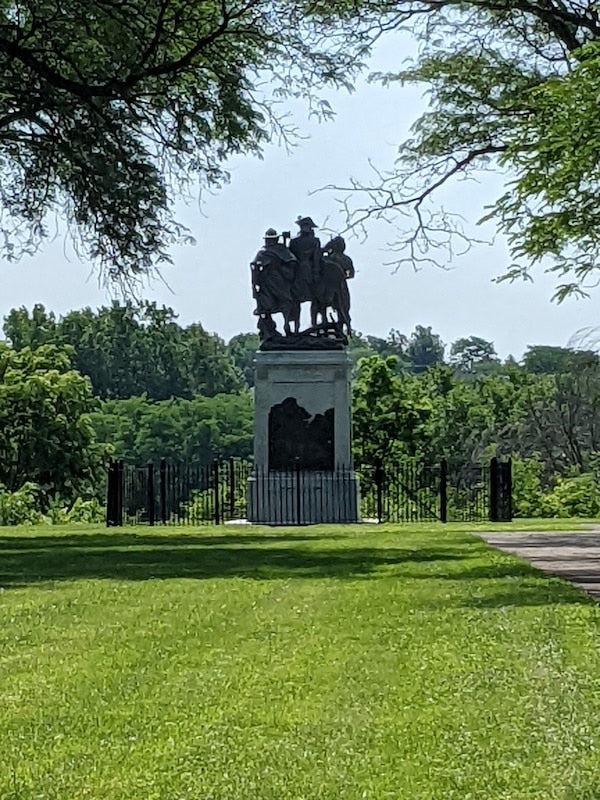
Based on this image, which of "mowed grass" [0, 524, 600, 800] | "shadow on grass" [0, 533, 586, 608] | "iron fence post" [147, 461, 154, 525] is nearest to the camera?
"mowed grass" [0, 524, 600, 800]

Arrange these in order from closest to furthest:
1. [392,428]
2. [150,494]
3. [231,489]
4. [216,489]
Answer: [150,494] → [216,489] → [231,489] → [392,428]

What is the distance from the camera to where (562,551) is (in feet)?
66.7

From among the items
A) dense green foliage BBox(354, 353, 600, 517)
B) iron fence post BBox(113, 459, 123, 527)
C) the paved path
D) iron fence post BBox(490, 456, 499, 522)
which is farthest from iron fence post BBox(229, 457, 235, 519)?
dense green foliage BBox(354, 353, 600, 517)

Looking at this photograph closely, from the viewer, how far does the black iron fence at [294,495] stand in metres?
33.7

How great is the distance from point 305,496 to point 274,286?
5.26 meters

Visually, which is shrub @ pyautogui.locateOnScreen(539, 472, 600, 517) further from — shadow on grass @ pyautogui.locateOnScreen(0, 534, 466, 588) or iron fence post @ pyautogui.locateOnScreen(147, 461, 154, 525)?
shadow on grass @ pyautogui.locateOnScreen(0, 534, 466, 588)

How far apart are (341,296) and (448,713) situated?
29.1m

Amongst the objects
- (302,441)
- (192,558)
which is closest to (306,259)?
(302,441)

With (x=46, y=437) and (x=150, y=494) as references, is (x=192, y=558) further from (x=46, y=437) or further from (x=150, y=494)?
(x=46, y=437)

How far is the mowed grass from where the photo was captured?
6.23 meters

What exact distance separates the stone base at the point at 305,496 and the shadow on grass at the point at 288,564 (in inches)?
363

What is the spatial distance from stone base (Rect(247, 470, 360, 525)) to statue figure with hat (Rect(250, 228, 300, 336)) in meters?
3.96

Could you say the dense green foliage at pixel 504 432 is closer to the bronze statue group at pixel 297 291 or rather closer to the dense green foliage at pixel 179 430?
the bronze statue group at pixel 297 291

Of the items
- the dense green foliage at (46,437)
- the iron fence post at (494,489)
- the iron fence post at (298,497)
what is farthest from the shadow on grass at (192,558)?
the dense green foliage at (46,437)
